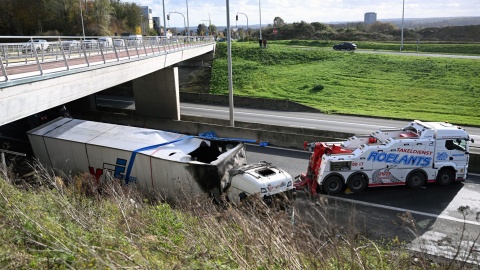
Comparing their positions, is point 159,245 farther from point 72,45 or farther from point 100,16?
point 100,16

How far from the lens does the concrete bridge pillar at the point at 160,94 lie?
2859 centimetres

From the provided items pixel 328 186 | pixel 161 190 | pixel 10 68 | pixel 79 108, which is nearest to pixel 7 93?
pixel 10 68

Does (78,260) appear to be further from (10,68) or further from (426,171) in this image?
(426,171)

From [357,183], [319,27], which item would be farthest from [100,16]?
[357,183]

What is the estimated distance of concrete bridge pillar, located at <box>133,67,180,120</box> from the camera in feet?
93.8

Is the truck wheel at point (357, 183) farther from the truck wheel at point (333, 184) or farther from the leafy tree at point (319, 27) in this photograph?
the leafy tree at point (319, 27)

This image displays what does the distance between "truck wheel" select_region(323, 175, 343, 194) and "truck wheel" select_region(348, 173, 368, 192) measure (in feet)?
1.21

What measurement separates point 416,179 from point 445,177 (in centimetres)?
122

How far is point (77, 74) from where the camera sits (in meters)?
15.5

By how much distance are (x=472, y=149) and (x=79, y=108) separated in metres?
26.2

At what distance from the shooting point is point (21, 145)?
2153 centimetres

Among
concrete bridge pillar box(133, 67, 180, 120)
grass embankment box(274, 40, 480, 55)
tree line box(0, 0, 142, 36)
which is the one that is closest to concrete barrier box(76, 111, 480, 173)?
concrete bridge pillar box(133, 67, 180, 120)

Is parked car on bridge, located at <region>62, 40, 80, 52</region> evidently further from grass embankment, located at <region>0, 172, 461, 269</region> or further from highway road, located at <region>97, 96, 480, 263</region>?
grass embankment, located at <region>0, 172, 461, 269</region>

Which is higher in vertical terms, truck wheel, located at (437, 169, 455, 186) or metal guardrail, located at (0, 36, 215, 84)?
metal guardrail, located at (0, 36, 215, 84)
